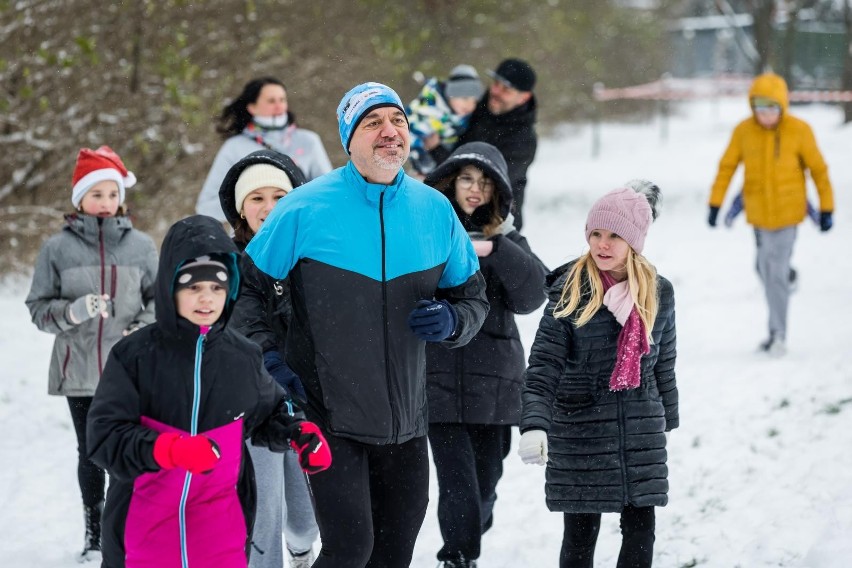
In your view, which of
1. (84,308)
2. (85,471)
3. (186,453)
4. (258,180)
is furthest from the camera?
(85,471)

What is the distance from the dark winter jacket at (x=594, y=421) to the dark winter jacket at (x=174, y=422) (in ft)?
3.60

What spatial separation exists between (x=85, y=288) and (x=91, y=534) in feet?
3.83

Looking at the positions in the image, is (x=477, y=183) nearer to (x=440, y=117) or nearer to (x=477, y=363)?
(x=477, y=363)

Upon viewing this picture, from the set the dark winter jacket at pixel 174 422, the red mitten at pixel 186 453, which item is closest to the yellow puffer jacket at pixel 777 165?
the dark winter jacket at pixel 174 422

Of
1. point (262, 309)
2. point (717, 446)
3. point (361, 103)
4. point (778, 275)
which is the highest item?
point (361, 103)

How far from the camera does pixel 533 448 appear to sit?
12.4 feet

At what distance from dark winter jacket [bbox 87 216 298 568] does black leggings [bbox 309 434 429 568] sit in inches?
11.8

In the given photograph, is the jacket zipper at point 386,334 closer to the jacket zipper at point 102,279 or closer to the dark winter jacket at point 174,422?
the dark winter jacket at point 174,422

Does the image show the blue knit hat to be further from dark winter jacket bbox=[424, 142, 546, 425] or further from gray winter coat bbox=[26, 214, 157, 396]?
gray winter coat bbox=[26, 214, 157, 396]

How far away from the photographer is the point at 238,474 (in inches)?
139

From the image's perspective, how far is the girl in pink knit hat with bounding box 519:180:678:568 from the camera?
13.2 feet

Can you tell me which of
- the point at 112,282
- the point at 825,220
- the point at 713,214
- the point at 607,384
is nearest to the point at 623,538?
the point at 607,384

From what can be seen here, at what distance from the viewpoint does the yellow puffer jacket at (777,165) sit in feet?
28.7

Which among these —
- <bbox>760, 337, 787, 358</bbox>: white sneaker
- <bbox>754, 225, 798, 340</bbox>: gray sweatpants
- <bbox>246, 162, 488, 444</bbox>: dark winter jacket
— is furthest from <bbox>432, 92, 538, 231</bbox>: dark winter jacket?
<bbox>246, 162, 488, 444</bbox>: dark winter jacket
